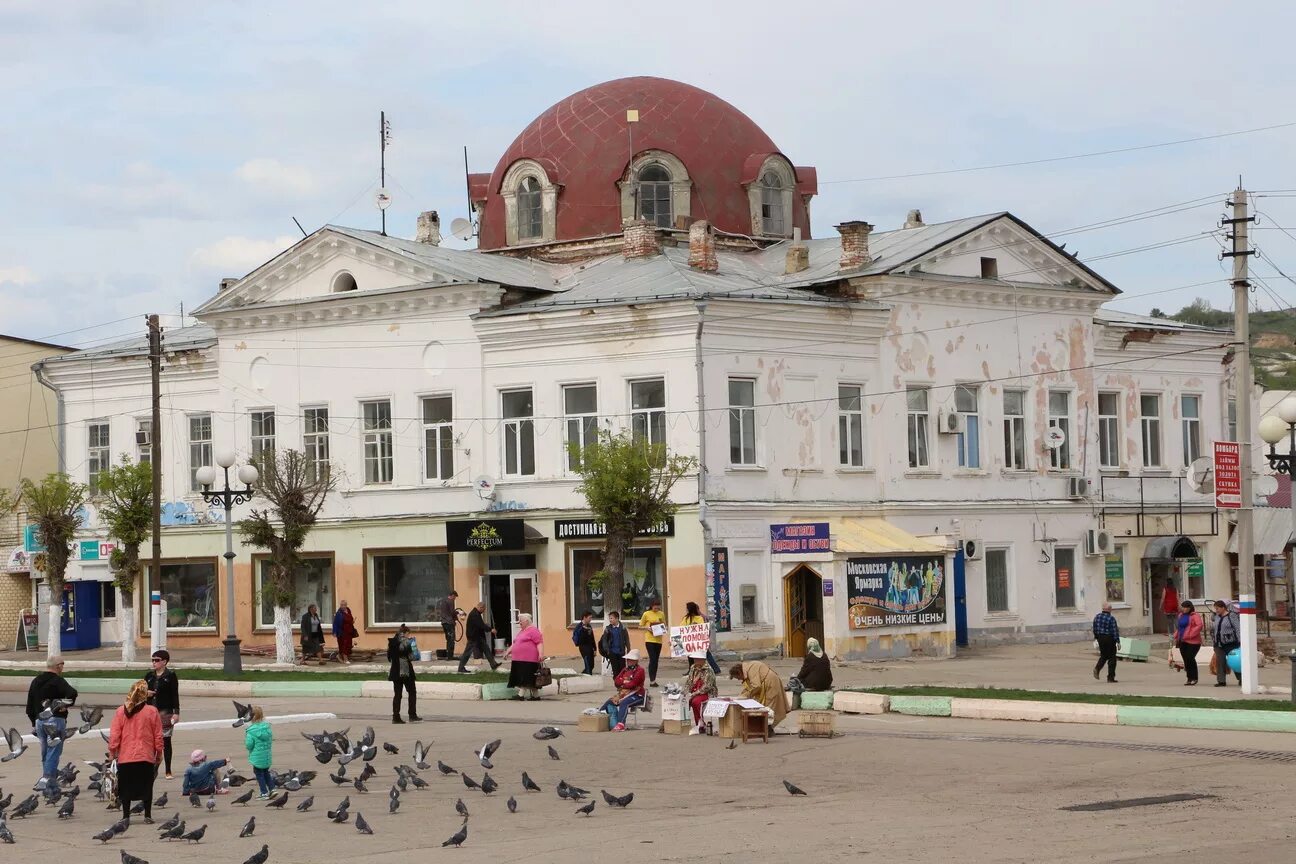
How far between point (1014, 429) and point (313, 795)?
28085mm

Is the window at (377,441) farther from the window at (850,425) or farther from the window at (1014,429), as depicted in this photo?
the window at (1014,429)

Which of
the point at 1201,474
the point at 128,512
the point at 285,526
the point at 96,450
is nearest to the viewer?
the point at 1201,474

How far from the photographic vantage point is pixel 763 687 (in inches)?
901

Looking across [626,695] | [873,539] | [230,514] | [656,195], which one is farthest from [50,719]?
[656,195]

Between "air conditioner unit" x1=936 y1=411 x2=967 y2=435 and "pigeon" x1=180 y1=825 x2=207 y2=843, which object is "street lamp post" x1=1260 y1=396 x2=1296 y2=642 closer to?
"air conditioner unit" x1=936 y1=411 x2=967 y2=435

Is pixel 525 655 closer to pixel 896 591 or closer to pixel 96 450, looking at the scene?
pixel 896 591

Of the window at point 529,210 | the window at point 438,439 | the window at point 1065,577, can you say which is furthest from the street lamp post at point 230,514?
the window at point 1065,577

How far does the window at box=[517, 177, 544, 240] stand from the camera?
1781 inches

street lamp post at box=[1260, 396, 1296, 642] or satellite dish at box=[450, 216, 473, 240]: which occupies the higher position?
satellite dish at box=[450, 216, 473, 240]

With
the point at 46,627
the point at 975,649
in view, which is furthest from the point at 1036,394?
the point at 46,627

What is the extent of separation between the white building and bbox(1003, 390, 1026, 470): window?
2.9 inches

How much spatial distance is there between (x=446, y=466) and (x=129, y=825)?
→ 25285 mm

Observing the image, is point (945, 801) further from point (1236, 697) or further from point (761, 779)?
point (1236, 697)

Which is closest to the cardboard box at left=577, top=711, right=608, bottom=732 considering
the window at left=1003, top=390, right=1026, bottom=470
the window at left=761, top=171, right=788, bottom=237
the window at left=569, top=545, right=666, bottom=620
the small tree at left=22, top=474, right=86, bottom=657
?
the window at left=569, top=545, right=666, bottom=620
